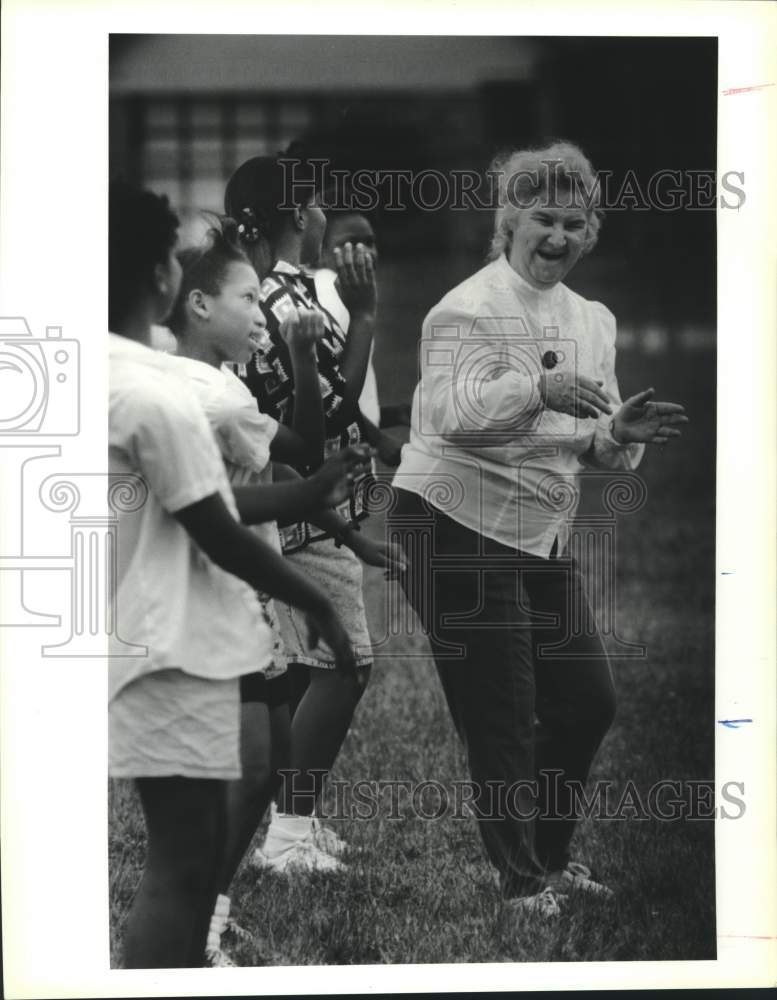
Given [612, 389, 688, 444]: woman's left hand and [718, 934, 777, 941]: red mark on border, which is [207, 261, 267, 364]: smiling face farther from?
[718, 934, 777, 941]: red mark on border

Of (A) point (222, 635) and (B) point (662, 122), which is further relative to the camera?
(B) point (662, 122)

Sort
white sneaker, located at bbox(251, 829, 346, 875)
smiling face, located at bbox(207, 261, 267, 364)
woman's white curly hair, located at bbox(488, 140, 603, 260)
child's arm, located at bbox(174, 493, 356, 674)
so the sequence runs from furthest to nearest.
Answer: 1. white sneaker, located at bbox(251, 829, 346, 875)
2. woman's white curly hair, located at bbox(488, 140, 603, 260)
3. smiling face, located at bbox(207, 261, 267, 364)
4. child's arm, located at bbox(174, 493, 356, 674)

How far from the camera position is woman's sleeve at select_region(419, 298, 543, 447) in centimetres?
360

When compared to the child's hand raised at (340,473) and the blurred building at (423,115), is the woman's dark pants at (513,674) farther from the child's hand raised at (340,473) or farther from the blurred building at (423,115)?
the blurred building at (423,115)

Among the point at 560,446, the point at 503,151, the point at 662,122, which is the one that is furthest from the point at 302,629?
the point at 662,122

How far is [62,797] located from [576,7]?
2.12 m

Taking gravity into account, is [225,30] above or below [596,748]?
above

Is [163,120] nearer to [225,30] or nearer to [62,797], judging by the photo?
[225,30]

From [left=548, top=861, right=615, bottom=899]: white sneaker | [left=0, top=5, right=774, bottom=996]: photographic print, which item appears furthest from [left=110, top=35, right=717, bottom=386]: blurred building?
[left=548, top=861, right=615, bottom=899]: white sneaker

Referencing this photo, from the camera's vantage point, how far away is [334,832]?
371 centimetres

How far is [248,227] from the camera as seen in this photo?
3.52m

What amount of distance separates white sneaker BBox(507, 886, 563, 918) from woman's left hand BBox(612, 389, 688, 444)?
1082 mm

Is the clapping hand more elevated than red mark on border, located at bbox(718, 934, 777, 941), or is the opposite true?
the clapping hand

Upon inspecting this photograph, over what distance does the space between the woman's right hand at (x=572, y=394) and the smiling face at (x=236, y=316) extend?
66 cm
